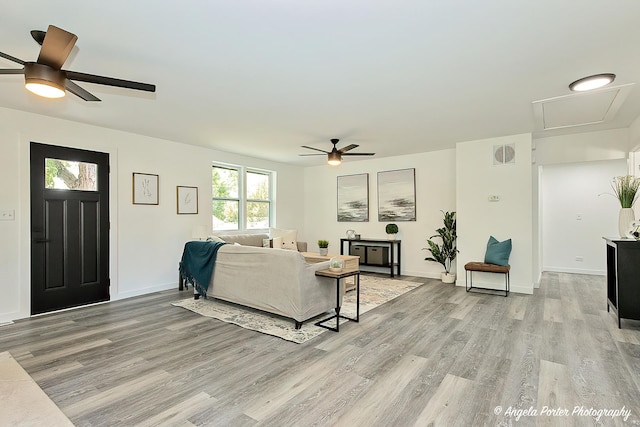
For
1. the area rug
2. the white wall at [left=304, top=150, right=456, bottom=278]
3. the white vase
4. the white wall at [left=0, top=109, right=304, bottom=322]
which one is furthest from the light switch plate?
the white vase

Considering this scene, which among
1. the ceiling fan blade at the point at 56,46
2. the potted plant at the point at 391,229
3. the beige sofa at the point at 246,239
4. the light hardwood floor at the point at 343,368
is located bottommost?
the light hardwood floor at the point at 343,368

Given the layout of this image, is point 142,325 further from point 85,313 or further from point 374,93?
point 374,93

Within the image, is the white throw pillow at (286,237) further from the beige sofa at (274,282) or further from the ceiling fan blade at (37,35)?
the ceiling fan blade at (37,35)

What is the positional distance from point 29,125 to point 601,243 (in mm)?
9779

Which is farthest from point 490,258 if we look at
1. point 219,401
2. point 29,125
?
point 29,125

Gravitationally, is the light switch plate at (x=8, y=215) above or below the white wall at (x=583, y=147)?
below

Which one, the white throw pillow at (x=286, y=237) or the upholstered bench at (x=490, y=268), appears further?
the white throw pillow at (x=286, y=237)

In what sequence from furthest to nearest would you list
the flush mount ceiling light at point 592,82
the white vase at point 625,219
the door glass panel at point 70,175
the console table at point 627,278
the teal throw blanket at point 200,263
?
1. the teal throw blanket at point 200,263
2. the door glass panel at point 70,175
3. the white vase at point 625,219
4. the console table at point 627,278
5. the flush mount ceiling light at point 592,82

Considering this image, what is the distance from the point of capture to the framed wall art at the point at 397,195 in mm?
6684

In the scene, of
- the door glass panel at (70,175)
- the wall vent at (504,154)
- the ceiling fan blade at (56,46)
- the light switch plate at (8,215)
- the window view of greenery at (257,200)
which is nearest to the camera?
the ceiling fan blade at (56,46)

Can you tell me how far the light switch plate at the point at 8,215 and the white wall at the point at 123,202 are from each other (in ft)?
0.13

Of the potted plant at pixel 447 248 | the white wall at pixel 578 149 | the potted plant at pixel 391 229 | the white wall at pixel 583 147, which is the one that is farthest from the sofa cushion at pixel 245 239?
the white wall at pixel 583 147

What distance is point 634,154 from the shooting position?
4.56 meters

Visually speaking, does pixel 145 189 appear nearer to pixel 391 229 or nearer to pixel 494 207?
pixel 391 229
